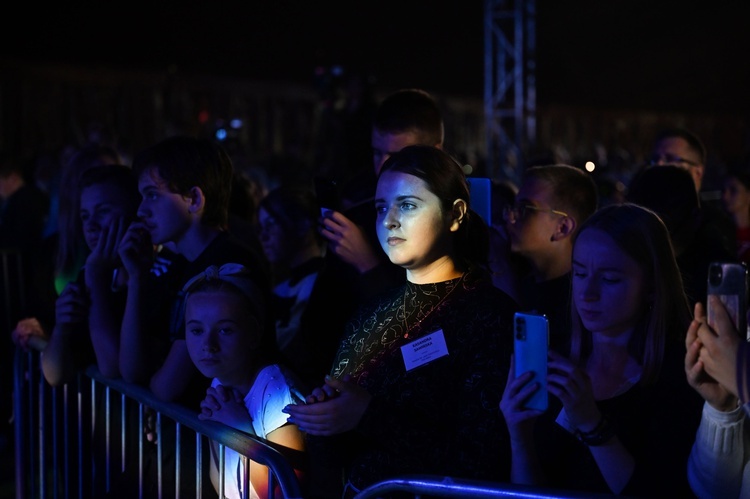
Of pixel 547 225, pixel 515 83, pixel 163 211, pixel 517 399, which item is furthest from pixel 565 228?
pixel 515 83

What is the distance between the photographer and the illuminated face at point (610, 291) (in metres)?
2.22

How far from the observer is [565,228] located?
3428 millimetres

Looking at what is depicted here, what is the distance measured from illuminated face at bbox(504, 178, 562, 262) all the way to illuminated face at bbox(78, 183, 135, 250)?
152cm

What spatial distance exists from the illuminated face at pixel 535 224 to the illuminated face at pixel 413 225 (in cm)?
104

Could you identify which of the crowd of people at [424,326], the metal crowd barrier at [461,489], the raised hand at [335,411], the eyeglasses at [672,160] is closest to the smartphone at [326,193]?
the crowd of people at [424,326]

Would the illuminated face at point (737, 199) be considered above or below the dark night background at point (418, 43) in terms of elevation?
below

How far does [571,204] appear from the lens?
347cm

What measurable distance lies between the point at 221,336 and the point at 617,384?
118 centimetres

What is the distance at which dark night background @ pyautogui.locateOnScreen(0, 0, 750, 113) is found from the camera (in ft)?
45.5

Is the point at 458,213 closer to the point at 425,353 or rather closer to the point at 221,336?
the point at 425,353

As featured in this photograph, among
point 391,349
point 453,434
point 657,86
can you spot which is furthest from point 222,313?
point 657,86

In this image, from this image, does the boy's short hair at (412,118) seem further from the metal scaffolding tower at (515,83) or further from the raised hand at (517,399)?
the metal scaffolding tower at (515,83)

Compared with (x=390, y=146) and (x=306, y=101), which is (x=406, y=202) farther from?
(x=306, y=101)

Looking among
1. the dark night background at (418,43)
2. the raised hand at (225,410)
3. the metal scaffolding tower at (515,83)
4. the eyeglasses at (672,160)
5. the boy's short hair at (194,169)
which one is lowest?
the raised hand at (225,410)
